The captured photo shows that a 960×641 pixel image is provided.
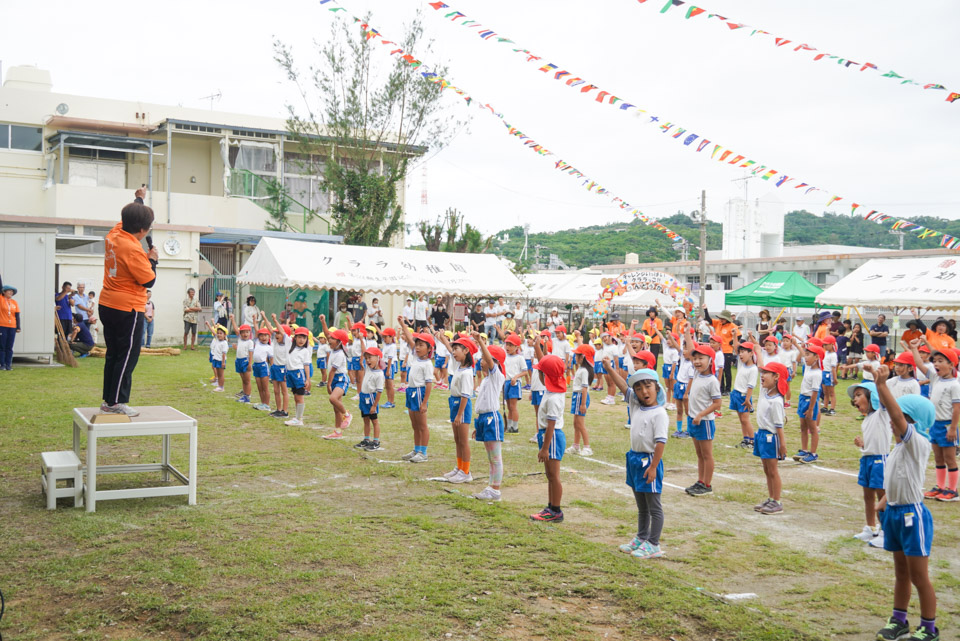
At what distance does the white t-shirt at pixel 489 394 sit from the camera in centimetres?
851

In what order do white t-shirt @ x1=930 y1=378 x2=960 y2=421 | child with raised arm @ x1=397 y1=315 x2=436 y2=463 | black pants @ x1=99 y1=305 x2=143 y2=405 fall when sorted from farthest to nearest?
child with raised arm @ x1=397 y1=315 x2=436 y2=463 → white t-shirt @ x1=930 y1=378 x2=960 y2=421 → black pants @ x1=99 y1=305 x2=143 y2=405

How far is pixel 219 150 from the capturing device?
98.2ft

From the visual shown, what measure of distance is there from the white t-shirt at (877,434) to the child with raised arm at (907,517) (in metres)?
1.72

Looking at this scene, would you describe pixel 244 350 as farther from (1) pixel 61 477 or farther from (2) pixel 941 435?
(2) pixel 941 435

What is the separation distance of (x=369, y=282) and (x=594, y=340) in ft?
22.2

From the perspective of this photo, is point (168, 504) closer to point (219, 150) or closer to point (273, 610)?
point (273, 610)

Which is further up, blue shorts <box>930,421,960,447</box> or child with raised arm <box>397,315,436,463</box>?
child with raised arm <box>397,315,436,463</box>

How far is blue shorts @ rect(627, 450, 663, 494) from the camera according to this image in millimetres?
6508

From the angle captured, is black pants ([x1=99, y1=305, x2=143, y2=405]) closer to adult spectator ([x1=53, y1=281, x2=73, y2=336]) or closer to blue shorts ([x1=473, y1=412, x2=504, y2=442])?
blue shorts ([x1=473, y1=412, x2=504, y2=442])

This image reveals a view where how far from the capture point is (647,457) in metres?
6.54

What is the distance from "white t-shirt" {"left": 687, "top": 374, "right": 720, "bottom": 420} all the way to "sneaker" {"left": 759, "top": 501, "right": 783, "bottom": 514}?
133 cm

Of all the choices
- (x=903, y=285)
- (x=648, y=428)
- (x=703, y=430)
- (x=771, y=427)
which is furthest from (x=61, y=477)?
(x=903, y=285)

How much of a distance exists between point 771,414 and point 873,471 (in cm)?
132

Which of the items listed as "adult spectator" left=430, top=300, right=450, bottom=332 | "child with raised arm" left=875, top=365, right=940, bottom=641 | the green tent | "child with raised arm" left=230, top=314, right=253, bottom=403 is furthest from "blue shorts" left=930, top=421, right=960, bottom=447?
"adult spectator" left=430, top=300, right=450, bottom=332
